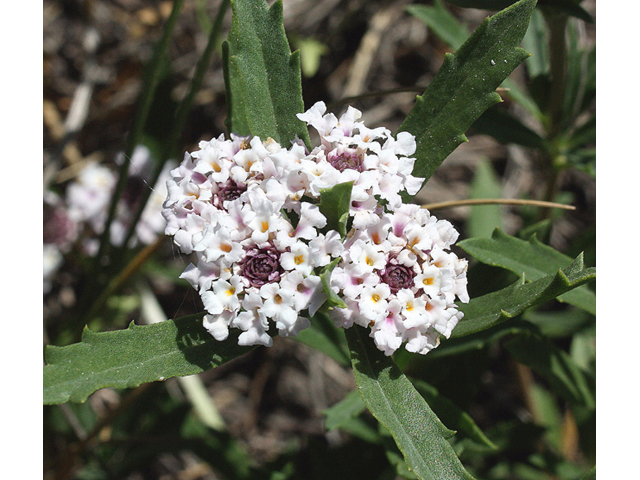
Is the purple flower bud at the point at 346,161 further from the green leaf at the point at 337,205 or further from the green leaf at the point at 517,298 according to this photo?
the green leaf at the point at 517,298

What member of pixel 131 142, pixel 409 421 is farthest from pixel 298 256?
pixel 131 142

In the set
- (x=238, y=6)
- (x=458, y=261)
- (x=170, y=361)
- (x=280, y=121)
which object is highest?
(x=238, y=6)

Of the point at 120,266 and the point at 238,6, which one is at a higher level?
the point at 238,6

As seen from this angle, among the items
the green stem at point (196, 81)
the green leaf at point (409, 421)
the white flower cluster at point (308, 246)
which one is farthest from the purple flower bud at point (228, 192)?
the green stem at point (196, 81)

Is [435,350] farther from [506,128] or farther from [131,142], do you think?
[131,142]

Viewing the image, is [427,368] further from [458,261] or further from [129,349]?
[129,349]

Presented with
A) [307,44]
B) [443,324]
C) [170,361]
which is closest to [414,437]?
[443,324]
